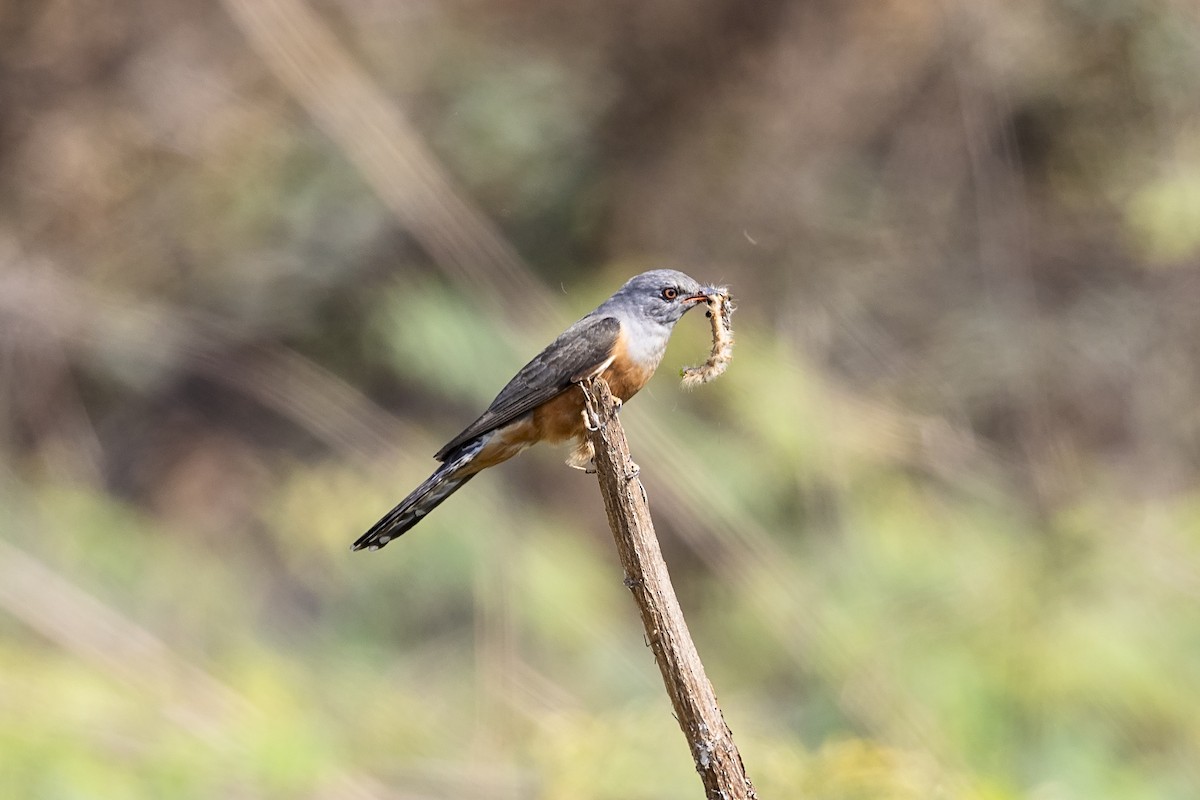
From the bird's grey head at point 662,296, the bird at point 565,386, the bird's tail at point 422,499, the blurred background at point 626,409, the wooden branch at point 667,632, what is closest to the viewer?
the wooden branch at point 667,632

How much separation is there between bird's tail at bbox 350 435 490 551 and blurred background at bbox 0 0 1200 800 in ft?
6.06

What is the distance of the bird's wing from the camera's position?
4.99 m

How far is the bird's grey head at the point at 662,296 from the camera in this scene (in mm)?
5289

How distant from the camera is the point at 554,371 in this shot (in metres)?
5.03

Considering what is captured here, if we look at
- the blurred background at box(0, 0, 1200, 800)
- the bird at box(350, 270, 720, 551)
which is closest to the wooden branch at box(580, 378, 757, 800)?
the bird at box(350, 270, 720, 551)

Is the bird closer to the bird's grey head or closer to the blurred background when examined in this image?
the bird's grey head

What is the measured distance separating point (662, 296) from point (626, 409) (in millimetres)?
3380

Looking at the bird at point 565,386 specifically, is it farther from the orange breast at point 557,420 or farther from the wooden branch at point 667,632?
the wooden branch at point 667,632

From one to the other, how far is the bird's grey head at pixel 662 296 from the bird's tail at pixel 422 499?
86 cm

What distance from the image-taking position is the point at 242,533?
12008mm

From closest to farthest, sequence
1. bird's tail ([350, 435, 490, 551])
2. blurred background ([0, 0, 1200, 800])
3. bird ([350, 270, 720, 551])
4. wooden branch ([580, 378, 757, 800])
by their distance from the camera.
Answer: wooden branch ([580, 378, 757, 800]) < bird's tail ([350, 435, 490, 551]) < bird ([350, 270, 720, 551]) < blurred background ([0, 0, 1200, 800])

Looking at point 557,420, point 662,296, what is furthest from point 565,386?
point 662,296

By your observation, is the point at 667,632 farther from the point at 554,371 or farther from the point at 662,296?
the point at 662,296

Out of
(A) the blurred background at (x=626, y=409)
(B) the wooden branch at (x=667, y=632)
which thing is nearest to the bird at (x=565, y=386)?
(B) the wooden branch at (x=667, y=632)
